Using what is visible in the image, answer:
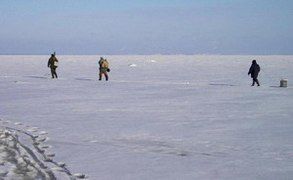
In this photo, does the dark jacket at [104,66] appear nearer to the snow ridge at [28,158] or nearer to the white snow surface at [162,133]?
the white snow surface at [162,133]

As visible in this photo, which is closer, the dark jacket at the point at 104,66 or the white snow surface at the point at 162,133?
the white snow surface at the point at 162,133

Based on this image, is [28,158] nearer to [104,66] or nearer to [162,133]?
[162,133]

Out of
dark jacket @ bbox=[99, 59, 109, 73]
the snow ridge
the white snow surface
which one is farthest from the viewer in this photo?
dark jacket @ bbox=[99, 59, 109, 73]

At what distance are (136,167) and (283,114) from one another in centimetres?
631

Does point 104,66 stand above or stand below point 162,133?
above

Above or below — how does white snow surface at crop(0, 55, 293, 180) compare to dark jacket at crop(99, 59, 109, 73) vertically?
below

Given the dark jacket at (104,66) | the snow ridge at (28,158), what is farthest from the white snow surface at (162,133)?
the dark jacket at (104,66)

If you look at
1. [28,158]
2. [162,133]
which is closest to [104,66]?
[162,133]

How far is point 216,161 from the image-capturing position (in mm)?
6629

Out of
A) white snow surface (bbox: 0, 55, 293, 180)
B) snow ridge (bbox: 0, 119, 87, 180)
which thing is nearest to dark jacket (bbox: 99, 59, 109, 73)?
white snow surface (bbox: 0, 55, 293, 180)

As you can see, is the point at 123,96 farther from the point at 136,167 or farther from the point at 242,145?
the point at 136,167

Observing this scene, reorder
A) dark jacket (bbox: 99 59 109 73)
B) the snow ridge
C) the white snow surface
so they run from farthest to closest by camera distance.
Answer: dark jacket (bbox: 99 59 109 73) → the white snow surface → the snow ridge

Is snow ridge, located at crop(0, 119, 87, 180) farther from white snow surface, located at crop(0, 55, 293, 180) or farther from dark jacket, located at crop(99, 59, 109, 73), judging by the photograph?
dark jacket, located at crop(99, 59, 109, 73)

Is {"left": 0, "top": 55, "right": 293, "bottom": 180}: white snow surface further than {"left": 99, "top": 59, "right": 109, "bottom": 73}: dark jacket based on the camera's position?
No
